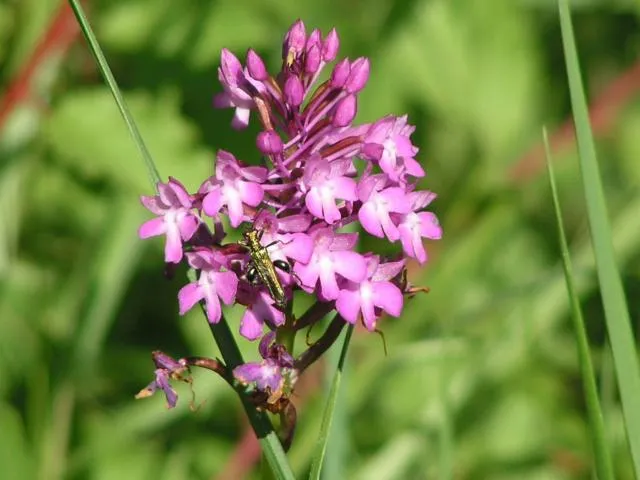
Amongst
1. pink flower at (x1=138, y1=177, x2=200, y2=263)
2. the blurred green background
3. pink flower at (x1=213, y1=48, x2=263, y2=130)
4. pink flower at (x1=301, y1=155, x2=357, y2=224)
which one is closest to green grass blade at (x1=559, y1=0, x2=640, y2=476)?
pink flower at (x1=301, y1=155, x2=357, y2=224)

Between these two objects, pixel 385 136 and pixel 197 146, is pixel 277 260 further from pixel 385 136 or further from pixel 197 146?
pixel 197 146

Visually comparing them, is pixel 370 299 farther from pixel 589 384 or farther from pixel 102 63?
pixel 102 63

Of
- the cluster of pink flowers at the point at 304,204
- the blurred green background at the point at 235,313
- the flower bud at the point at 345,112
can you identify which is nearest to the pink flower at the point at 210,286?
the cluster of pink flowers at the point at 304,204

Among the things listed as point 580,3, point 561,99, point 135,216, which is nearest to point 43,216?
point 135,216

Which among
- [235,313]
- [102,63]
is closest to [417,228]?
[102,63]

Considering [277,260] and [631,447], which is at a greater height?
[277,260]

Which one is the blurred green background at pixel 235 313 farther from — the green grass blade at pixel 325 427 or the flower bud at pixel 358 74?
the flower bud at pixel 358 74

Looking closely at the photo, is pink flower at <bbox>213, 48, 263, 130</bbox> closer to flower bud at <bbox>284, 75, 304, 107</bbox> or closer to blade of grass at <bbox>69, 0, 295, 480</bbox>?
flower bud at <bbox>284, 75, 304, 107</bbox>
